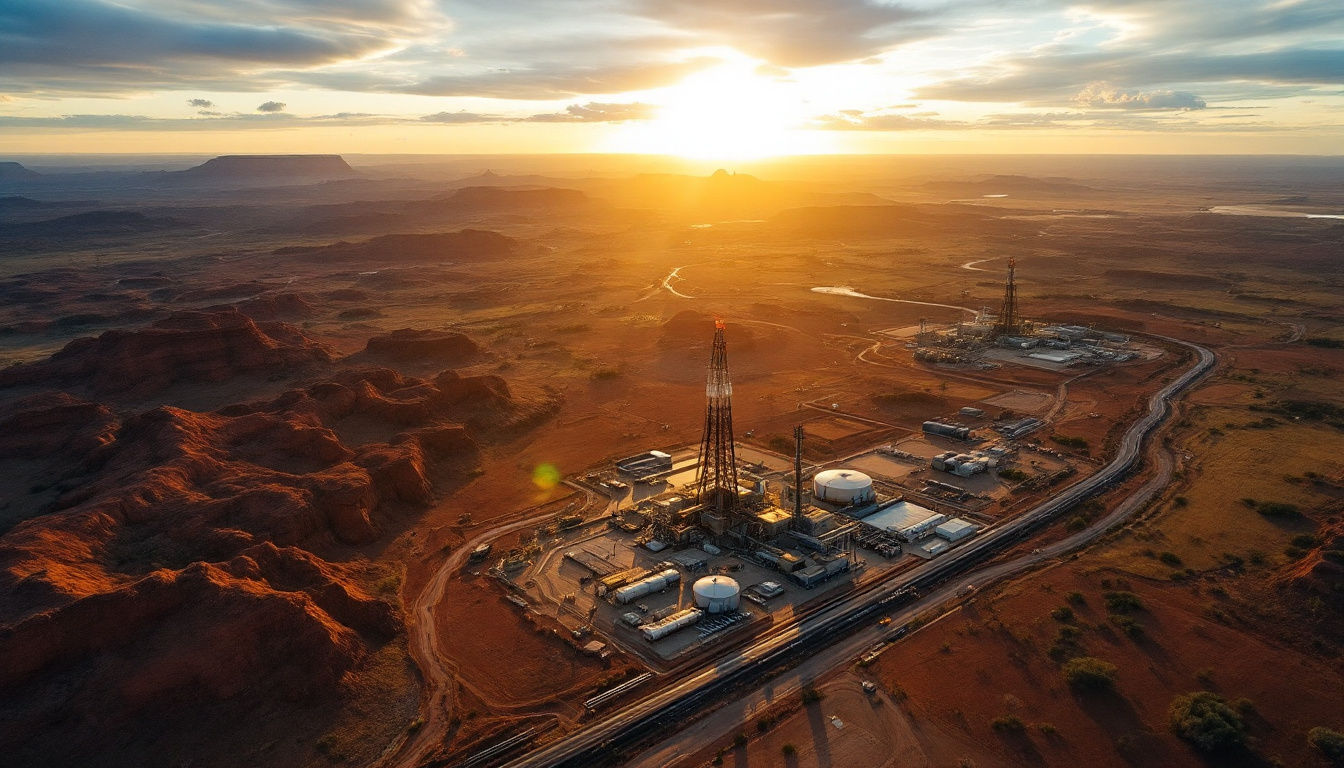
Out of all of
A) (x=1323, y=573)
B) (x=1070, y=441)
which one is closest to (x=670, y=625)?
(x=1323, y=573)

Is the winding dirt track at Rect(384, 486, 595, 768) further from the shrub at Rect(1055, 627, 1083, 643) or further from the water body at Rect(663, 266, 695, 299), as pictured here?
the water body at Rect(663, 266, 695, 299)

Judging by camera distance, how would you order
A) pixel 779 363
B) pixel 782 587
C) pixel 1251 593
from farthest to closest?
pixel 779 363 < pixel 782 587 < pixel 1251 593

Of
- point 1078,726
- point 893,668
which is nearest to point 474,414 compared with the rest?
point 893,668

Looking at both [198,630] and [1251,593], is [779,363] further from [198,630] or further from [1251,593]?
[198,630]

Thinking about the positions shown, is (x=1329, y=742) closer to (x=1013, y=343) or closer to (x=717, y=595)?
(x=717, y=595)

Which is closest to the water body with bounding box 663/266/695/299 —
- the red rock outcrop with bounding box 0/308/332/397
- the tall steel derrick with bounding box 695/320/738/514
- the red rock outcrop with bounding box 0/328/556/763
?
the red rock outcrop with bounding box 0/308/332/397

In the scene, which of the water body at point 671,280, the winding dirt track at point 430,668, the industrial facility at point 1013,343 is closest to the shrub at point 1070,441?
the industrial facility at point 1013,343

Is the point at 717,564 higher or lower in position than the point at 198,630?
lower
